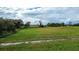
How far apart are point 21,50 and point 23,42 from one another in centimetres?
8

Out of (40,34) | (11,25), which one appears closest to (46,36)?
(40,34)

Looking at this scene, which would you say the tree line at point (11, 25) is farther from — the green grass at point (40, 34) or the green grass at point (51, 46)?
the green grass at point (51, 46)

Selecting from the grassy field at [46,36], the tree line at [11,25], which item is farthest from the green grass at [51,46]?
the tree line at [11,25]

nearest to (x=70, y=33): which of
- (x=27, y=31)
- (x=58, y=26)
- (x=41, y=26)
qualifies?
(x=58, y=26)

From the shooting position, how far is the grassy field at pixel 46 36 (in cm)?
194

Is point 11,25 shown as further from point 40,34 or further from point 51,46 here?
point 51,46

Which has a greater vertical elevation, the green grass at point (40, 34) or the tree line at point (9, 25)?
the tree line at point (9, 25)

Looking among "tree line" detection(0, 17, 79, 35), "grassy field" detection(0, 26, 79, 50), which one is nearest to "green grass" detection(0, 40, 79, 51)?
"grassy field" detection(0, 26, 79, 50)

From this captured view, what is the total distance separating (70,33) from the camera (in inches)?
76.7

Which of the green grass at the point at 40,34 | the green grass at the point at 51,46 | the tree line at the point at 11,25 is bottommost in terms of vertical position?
the green grass at the point at 51,46

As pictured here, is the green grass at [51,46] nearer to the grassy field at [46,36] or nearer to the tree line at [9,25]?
the grassy field at [46,36]
